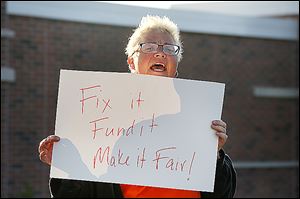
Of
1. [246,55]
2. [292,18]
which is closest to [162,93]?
[246,55]

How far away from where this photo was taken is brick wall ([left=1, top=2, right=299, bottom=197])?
32.1 ft

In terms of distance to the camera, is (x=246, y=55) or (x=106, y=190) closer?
(x=106, y=190)

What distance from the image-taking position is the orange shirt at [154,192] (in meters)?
2.89

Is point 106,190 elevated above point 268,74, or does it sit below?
below

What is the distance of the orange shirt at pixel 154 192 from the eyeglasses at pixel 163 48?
0.57 meters

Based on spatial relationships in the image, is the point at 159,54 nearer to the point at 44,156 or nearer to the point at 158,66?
the point at 158,66

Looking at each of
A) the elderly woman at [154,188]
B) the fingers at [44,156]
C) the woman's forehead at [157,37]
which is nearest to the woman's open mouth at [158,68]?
the elderly woman at [154,188]

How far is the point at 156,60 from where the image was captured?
2.92 meters

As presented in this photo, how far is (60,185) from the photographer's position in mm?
2914

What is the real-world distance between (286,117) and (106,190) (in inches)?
395

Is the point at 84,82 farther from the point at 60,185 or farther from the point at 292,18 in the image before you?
the point at 292,18

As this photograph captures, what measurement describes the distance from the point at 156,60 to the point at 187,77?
27.9ft

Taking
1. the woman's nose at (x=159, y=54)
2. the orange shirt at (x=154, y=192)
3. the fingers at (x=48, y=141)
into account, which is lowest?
the orange shirt at (x=154, y=192)

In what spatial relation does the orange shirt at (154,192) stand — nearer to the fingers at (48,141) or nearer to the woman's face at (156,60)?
the fingers at (48,141)
